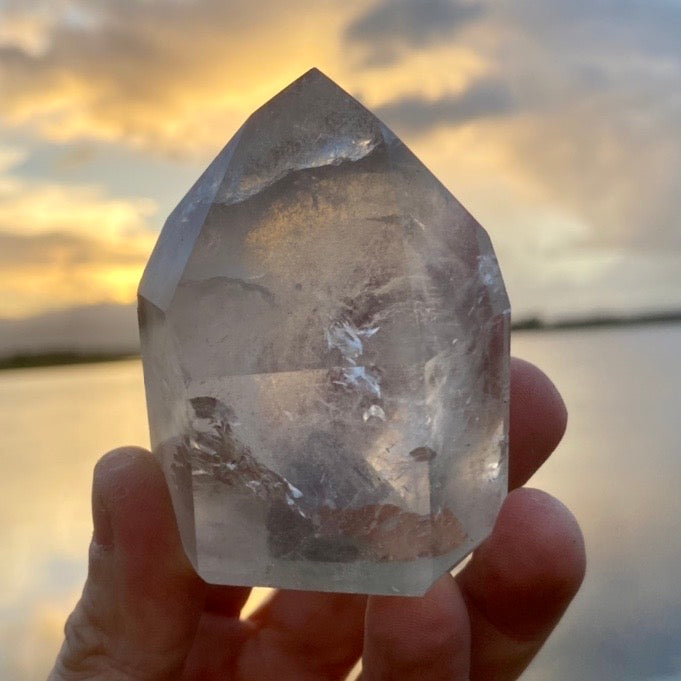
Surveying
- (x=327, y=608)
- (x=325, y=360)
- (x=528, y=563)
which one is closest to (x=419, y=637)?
(x=528, y=563)

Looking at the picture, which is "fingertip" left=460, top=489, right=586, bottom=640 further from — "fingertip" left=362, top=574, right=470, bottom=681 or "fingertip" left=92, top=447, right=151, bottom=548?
"fingertip" left=92, top=447, right=151, bottom=548

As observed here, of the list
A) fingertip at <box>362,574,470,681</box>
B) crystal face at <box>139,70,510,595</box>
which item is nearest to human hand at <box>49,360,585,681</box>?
fingertip at <box>362,574,470,681</box>

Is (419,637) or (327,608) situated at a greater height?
(419,637)

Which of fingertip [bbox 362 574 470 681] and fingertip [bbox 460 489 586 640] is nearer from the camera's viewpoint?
fingertip [bbox 362 574 470 681]

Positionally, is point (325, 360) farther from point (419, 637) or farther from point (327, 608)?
point (327, 608)

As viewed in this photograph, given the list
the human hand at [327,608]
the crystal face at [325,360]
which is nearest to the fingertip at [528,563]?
the human hand at [327,608]

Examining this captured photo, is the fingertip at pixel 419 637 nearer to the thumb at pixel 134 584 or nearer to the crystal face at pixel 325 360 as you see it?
the crystal face at pixel 325 360
